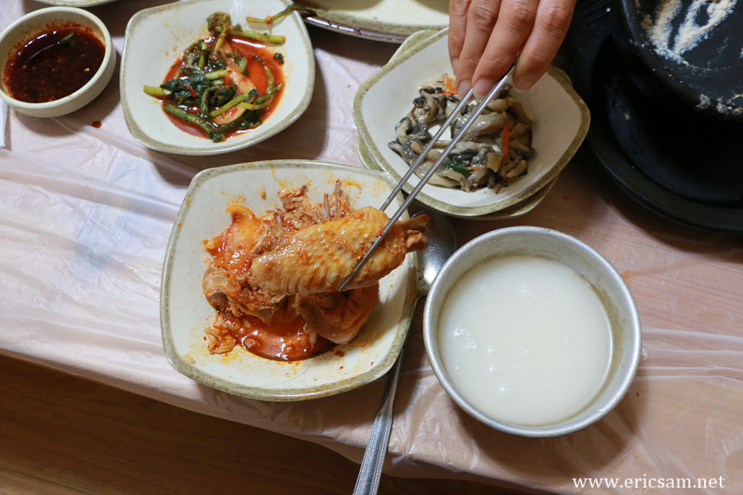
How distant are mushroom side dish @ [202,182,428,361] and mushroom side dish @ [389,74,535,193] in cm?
32

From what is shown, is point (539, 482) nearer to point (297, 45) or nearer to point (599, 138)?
point (599, 138)

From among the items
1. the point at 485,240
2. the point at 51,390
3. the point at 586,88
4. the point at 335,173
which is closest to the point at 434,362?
the point at 485,240

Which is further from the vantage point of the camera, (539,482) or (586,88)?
(586,88)

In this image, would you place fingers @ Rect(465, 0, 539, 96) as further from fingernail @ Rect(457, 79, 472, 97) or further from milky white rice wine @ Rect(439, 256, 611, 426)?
milky white rice wine @ Rect(439, 256, 611, 426)

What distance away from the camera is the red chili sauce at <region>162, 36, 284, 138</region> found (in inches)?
64.9

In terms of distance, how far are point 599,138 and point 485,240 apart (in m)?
0.61

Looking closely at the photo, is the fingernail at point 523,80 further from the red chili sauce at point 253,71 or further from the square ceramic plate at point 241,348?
the red chili sauce at point 253,71

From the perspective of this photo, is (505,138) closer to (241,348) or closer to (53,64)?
(241,348)

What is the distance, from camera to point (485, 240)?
3.82 feet

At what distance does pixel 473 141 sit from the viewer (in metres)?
1.52

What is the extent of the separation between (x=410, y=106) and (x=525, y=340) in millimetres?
905

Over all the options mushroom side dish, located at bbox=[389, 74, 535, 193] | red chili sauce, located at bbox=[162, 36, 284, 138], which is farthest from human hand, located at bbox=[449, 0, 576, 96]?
red chili sauce, located at bbox=[162, 36, 284, 138]

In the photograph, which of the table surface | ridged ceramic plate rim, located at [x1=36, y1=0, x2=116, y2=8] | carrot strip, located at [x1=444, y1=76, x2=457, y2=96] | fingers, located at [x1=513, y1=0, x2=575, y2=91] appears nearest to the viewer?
fingers, located at [x1=513, y1=0, x2=575, y2=91]

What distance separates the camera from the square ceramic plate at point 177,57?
4.99 feet
